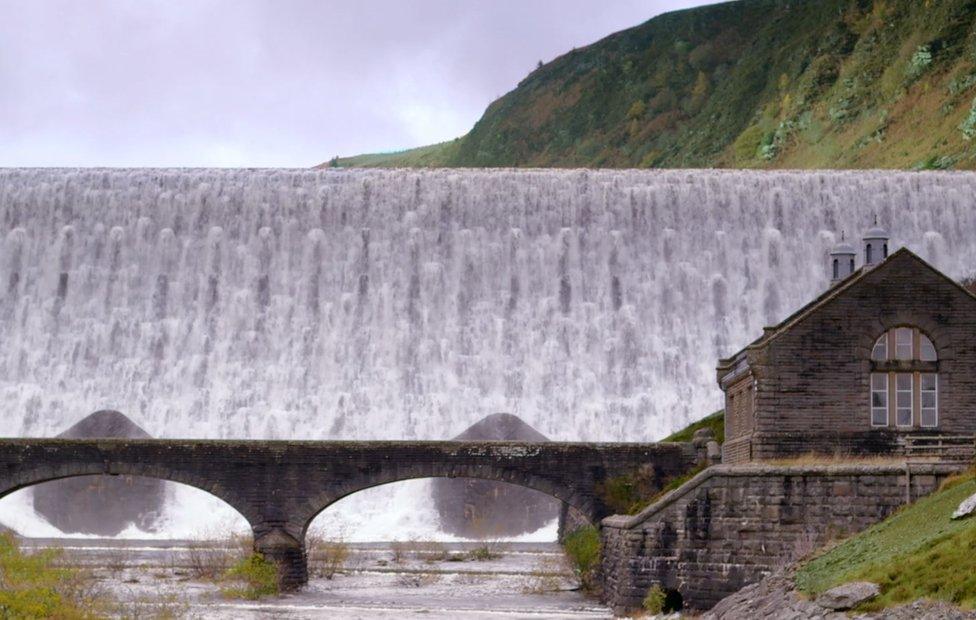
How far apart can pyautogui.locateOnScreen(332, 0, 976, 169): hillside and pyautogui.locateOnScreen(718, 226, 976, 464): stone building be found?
4707cm

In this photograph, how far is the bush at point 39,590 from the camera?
31734 millimetres

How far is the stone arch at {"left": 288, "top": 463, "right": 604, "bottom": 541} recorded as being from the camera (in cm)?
5025

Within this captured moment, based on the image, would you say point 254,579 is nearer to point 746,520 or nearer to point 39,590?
point 746,520

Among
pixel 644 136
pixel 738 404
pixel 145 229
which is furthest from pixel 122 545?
pixel 644 136

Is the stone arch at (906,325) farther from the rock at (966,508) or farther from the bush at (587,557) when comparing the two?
the bush at (587,557)

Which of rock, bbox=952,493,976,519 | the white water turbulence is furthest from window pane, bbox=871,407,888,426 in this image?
the white water turbulence

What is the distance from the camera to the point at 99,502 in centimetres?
7294

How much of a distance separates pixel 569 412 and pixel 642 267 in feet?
26.4

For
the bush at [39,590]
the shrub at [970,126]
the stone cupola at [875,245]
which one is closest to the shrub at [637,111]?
the shrub at [970,126]

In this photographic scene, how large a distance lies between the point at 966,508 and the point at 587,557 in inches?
757

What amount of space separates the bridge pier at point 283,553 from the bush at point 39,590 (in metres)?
10.1

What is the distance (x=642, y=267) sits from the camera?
259 feet

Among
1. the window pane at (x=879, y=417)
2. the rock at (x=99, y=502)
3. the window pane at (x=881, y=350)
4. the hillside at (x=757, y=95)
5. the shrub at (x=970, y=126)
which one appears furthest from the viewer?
the hillside at (x=757, y=95)

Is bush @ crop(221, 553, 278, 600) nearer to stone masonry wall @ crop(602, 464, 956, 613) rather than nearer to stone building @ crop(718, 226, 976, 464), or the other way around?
stone masonry wall @ crop(602, 464, 956, 613)
